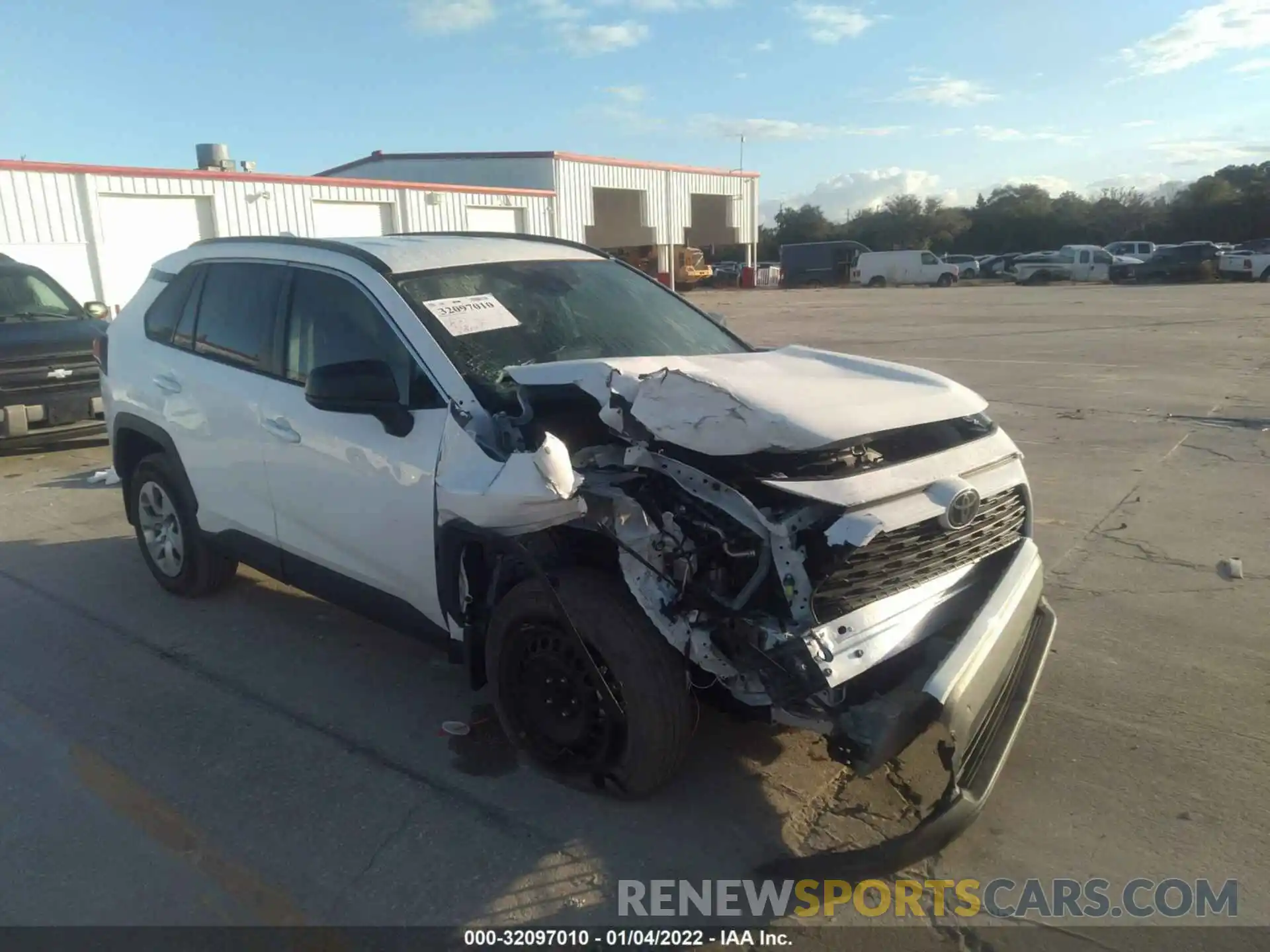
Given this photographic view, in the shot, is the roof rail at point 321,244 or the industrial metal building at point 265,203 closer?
the roof rail at point 321,244

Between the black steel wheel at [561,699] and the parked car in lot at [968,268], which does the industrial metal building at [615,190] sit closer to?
the parked car in lot at [968,268]

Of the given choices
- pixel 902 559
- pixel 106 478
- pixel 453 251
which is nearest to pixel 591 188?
pixel 106 478

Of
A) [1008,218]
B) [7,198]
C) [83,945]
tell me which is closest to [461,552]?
[83,945]

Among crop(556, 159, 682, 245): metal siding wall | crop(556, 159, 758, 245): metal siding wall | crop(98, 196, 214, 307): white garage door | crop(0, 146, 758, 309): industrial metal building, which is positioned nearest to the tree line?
crop(556, 159, 758, 245): metal siding wall

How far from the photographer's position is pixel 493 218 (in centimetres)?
2778

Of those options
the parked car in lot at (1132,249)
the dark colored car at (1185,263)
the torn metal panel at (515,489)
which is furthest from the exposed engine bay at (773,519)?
the parked car in lot at (1132,249)

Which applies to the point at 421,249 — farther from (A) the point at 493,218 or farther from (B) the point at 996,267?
(B) the point at 996,267

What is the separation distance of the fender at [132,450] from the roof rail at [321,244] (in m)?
1.05

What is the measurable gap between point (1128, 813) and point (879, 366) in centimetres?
187

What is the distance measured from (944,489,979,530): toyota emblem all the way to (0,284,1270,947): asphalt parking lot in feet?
3.30

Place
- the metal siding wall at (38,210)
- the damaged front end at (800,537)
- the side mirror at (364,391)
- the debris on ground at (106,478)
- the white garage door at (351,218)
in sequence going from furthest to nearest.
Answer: the white garage door at (351,218), the metal siding wall at (38,210), the debris on ground at (106,478), the side mirror at (364,391), the damaged front end at (800,537)

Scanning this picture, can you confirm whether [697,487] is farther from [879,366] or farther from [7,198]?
[7,198]

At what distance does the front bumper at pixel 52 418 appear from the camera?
881cm

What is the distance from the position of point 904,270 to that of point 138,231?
37350 millimetres
